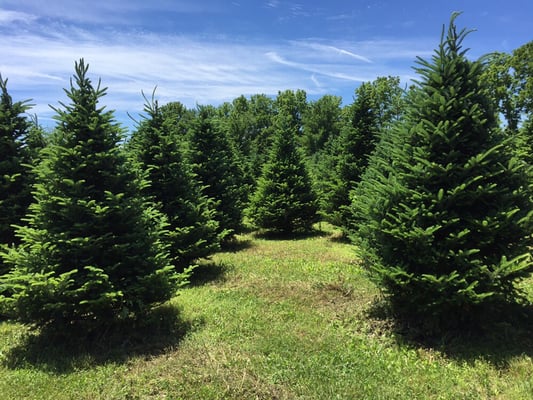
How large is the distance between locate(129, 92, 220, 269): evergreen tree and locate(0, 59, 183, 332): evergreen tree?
3.07 metres

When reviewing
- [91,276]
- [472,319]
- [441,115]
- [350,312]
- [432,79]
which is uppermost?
[432,79]

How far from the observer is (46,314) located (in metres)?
5.53

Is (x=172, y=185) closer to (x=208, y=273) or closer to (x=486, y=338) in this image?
(x=208, y=273)

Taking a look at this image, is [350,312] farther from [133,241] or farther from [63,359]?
[63,359]

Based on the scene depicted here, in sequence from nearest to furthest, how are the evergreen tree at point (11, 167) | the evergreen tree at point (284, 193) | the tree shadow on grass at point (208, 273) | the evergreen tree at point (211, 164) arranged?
the evergreen tree at point (11, 167) < the tree shadow on grass at point (208, 273) < the evergreen tree at point (211, 164) < the evergreen tree at point (284, 193)

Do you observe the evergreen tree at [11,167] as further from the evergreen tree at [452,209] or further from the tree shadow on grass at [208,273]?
the evergreen tree at [452,209]

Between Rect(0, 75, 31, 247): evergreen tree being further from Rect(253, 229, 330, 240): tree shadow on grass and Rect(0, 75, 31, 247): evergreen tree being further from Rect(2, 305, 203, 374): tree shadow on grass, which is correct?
Rect(253, 229, 330, 240): tree shadow on grass

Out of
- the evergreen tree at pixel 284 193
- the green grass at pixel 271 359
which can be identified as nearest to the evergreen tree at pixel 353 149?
the evergreen tree at pixel 284 193

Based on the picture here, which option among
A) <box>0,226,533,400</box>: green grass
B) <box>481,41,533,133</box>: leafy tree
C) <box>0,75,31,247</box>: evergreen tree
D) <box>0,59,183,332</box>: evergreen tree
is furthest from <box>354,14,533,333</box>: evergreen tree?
<box>481,41,533,133</box>: leafy tree

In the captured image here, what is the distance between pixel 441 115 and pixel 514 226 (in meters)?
1.94

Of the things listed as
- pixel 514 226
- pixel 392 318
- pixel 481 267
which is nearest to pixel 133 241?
pixel 392 318

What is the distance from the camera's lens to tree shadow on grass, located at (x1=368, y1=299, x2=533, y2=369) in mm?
4973

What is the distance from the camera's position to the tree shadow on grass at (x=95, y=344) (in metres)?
5.18

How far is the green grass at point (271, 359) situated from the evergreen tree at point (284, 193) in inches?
319
